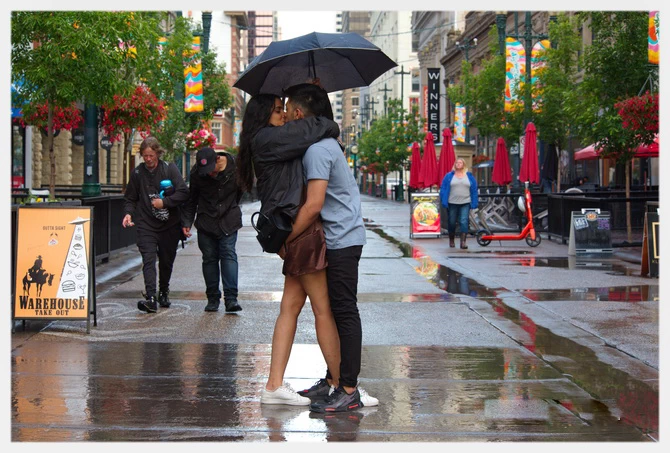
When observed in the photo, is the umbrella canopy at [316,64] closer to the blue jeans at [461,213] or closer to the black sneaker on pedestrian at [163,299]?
the black sneaker on pedestrian at [163,299]

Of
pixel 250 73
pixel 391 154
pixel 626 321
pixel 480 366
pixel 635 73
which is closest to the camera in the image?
pixel 250 73

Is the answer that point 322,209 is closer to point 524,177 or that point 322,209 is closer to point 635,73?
point 635,73

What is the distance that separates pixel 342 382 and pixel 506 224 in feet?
58.7

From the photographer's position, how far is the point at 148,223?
9.85 m

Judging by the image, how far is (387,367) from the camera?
7.18 metres

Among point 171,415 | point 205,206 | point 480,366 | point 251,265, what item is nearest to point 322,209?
point 171,415

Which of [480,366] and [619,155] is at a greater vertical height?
A: [619,155]

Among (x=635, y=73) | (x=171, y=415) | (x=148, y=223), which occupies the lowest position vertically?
(x=171, y=415)

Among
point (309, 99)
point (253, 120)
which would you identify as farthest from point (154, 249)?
point (309, 99)

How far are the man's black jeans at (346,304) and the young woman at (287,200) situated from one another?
3.5 inches

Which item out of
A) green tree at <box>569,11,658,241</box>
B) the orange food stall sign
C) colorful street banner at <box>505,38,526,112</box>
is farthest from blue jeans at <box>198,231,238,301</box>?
colorful street banner at <box>505,38,526,112</box>

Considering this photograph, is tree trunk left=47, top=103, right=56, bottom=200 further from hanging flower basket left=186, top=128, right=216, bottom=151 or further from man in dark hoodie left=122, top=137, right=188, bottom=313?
hanging flower basket left=186, top=128, right=216, bottom=151

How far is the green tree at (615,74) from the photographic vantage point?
1961 centimetres

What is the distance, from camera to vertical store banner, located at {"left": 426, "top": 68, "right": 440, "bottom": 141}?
175 ft
